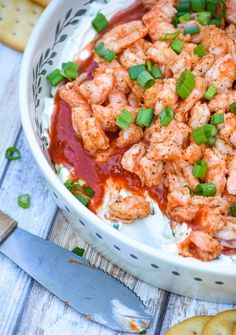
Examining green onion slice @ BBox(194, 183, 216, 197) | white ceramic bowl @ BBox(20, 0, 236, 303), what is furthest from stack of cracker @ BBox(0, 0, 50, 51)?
green onion slice @ BBox(194, 183, 216, 197)

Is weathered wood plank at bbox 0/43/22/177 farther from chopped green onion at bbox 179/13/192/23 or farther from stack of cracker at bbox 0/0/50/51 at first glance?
chopped green onion at bbox 179/13/192/23

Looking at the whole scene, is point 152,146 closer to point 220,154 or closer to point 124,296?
point 220,154

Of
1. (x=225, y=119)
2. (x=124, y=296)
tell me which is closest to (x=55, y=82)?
(x=225, y=119)

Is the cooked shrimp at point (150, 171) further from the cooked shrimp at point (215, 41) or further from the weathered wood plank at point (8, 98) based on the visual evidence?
the weathered wood plank at point (8, 98)

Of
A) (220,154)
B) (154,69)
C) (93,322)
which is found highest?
(154,69)

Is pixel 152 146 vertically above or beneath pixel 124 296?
above

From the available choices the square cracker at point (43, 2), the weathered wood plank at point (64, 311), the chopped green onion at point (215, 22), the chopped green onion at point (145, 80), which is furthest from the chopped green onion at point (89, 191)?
the square cracker at point (43, 2)
